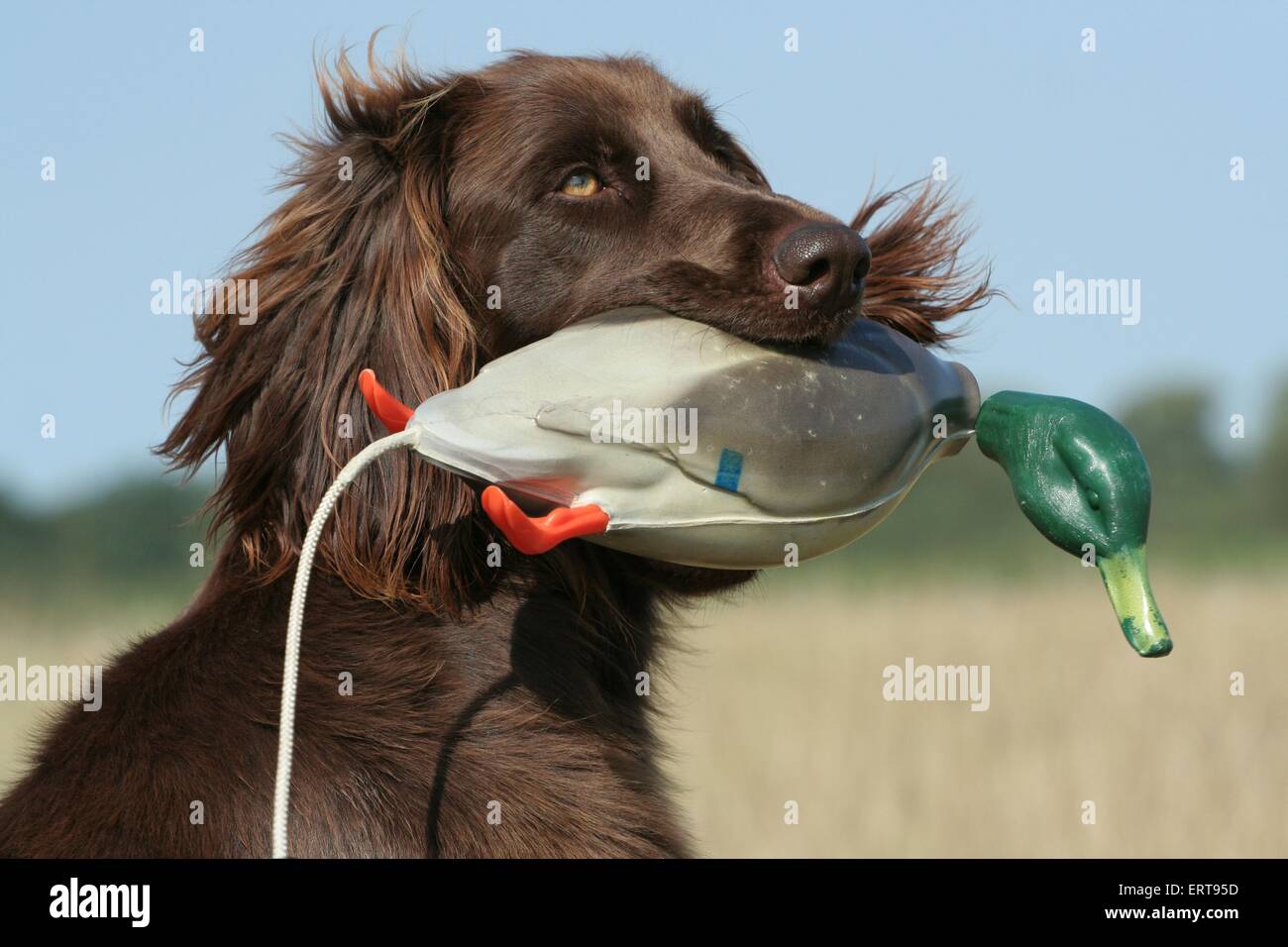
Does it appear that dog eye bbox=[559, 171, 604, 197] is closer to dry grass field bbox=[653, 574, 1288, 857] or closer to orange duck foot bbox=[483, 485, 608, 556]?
orange duck foot bbox=[483, 485, 608, 556]

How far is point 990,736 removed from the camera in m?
10.8

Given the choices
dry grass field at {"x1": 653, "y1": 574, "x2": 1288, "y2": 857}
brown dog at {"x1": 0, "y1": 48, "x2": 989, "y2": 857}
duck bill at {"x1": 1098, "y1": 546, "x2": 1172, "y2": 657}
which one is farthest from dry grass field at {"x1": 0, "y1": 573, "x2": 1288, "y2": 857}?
duck bill at {"x1": 1098, "y1": 546, "x2": 1172, "y2": 657}

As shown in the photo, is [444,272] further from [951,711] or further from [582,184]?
[951,711]

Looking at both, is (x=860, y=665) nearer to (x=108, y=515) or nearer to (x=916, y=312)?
(x=916, y=312)

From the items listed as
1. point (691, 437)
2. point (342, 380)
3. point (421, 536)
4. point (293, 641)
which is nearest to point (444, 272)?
point (342, 380)

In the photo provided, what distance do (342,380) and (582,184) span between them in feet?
2.63

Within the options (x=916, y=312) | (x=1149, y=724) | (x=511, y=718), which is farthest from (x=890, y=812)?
(x=511, y=718)

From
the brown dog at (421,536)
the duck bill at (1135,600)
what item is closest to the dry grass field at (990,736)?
the brown dog at (421,536)

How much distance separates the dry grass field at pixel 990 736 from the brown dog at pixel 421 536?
2.07 feet

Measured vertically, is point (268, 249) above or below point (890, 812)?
above

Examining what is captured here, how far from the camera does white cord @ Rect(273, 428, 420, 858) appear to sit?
2660mm

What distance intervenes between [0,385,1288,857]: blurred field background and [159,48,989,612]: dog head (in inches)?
17.8

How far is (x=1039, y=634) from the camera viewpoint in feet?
45.9

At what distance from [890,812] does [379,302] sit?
20.4 ft
